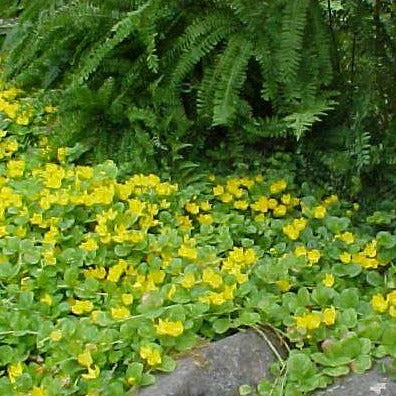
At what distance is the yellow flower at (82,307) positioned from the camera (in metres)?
2.71

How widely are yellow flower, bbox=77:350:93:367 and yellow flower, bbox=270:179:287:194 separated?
1339 millimetres

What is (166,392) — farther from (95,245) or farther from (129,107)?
(129,107)

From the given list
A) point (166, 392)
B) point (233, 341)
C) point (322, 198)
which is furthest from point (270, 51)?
point (166, 392)

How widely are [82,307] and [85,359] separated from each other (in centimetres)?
29

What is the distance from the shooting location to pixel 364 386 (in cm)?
242

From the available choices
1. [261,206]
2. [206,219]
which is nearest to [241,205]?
[261,206]

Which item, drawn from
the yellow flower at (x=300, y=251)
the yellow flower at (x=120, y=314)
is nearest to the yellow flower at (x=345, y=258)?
the yellow flower at (x=300, y=251)

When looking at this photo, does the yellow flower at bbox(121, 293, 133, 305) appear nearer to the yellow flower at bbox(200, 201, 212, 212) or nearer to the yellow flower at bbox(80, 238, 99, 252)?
the yellow flower at bbox(80, 238, 99, 252)

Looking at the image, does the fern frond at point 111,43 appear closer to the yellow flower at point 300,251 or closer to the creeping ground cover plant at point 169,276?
the creeping ground cover plant at point 169,276

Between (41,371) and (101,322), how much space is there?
0.79ft

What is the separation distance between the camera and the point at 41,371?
2.55m

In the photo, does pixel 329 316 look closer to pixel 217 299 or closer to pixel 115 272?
pixel 217 299

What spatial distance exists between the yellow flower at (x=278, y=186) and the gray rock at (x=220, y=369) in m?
1.01

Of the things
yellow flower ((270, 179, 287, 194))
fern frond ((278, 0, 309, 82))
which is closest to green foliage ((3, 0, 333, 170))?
fern frond ((278, 0, 309, 82))
